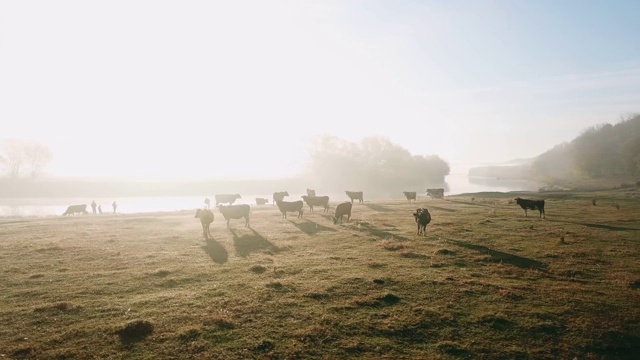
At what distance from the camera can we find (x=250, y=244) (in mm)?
22953

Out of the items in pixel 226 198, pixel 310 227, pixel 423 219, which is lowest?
pixel 310 227

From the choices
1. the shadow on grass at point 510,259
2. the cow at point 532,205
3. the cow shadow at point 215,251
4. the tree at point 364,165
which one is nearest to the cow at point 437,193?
the cow at point 532,205

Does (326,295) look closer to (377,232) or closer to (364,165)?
(377,232)

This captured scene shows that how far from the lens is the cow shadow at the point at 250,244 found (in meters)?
21.3

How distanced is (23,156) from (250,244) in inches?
4396

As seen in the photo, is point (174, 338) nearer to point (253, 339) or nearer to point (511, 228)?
point (253, 339)

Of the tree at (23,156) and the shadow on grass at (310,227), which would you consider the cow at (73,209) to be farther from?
the tree at (23,156)

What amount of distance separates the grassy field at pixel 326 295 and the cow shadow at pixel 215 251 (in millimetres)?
109

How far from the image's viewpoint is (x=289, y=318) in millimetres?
12266

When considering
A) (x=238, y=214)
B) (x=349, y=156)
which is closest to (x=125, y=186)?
(x=349, y=156)

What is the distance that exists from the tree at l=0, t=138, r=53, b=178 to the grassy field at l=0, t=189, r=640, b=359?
320 ft

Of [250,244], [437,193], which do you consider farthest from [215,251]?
[437,193]

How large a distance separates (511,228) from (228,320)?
72.8 feet

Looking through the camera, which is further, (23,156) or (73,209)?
(23,156)
